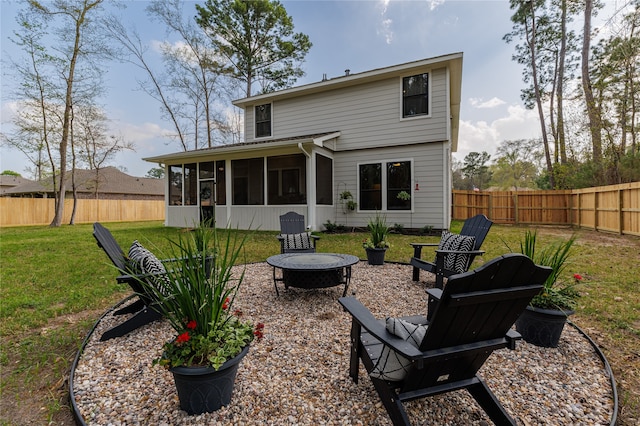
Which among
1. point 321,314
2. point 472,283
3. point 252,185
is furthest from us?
point 252,185

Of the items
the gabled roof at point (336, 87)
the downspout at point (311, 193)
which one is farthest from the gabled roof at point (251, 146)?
the downspout at point (311, 193)

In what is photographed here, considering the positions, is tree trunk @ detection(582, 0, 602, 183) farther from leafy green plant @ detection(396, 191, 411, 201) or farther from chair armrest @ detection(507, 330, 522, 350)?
chair armrest @ detection(507, 330, 522, 350)

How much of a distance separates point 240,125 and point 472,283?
1895 centimetres

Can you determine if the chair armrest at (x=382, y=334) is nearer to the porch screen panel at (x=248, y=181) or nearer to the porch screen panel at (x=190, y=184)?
the porch screen panel at (x=248, y=181)

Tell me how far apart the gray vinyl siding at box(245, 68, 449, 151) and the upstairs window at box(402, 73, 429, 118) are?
158mm

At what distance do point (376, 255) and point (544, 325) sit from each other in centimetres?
291

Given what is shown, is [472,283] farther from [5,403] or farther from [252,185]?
[252,185]

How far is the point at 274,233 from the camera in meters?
9.00

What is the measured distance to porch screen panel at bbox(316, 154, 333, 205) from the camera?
912 cm

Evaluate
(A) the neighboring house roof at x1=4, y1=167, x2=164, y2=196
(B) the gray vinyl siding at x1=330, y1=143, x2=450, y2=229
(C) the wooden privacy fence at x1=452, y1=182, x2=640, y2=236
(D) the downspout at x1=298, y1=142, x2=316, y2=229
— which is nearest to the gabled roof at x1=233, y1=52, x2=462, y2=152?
(B) the gray vinyl siding at x1=330, y1=143, x2=450, y2=229

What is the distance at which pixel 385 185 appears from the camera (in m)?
9.41

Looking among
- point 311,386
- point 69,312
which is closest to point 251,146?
point 69,312

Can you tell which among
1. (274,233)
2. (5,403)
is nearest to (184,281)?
(5,403)

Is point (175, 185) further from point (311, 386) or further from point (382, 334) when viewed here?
point (382, 334)
